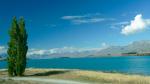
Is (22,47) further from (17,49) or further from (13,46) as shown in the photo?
(13,46)

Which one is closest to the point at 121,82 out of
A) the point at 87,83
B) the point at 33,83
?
the point at 87,83

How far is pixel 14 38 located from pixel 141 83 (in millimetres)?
28435

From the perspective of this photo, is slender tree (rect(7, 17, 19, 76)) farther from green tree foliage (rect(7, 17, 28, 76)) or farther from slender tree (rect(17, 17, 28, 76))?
slender tree (rect(17, 17, 28, 76))

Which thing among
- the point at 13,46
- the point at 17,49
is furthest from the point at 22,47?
the point at 13,46

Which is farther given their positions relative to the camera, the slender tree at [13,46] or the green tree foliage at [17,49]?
the slender tree at [13,46]

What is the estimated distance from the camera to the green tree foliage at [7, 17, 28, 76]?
196ft

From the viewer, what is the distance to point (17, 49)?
60125 millimetres

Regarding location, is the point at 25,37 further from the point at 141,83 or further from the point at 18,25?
the point at 141,83

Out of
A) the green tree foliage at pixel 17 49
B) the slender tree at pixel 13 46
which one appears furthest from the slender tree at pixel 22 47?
the slender tree at pixel 13 46

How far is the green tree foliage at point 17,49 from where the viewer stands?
5959cm

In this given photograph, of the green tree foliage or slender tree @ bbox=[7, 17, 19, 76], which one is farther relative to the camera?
slender tree @ bbox=[7, 17, 19, 76]

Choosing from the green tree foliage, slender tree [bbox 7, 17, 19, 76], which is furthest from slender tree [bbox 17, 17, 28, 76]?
A: slender tree [bbox 7, 17, 19, 76]

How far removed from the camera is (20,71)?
195 feet

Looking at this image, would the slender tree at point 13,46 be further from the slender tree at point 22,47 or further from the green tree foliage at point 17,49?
the slender tree at point 22,47
